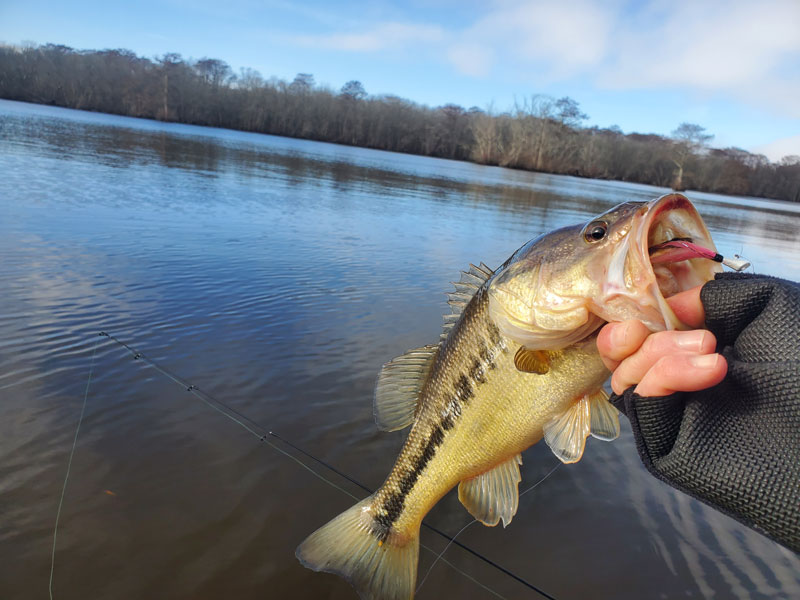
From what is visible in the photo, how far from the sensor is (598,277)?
5.13 ft

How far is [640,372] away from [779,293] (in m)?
0.46

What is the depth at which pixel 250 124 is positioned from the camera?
82438 mm

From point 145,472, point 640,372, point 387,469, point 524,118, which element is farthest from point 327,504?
point 524,118

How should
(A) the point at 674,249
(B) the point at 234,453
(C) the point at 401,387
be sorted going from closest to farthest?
(A) the point at 674,249
(C) the point at 401,387
(B) the point at 234,453

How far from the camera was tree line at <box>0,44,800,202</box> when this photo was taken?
69.9m

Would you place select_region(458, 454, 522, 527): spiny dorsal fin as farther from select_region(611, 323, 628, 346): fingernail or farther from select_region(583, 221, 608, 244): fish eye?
select_region(583, 221, 608, 244): fish eye

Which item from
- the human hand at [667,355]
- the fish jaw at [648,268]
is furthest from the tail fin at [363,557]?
the fish jaw at [648,268]

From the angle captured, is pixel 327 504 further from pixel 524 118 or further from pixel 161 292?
pixel 524 118

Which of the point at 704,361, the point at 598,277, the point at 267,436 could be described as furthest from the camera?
the point at 267,436

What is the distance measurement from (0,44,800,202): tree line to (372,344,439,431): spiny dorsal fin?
7066 centimetres

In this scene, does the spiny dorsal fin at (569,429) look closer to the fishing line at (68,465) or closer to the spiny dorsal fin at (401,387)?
the spiny dorsal fin at (401,387)

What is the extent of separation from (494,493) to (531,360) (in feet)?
2.70

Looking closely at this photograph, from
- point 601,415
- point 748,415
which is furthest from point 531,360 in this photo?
point 748,415

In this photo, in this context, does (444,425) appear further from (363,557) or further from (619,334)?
(619,334)
